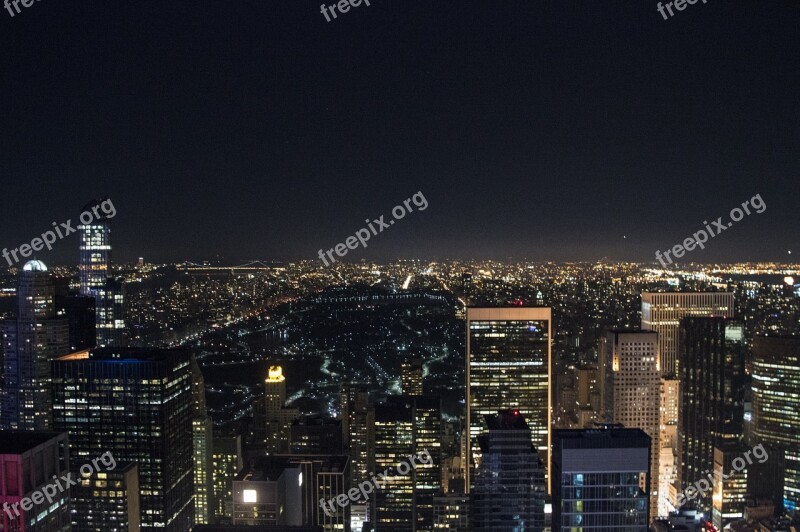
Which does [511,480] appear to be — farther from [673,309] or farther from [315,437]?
[673,309]

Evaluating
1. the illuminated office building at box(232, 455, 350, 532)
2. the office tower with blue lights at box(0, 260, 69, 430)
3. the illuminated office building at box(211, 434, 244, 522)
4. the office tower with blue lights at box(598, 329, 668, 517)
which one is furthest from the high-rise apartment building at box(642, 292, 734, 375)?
the office tower with blue lights at box(0, 260, 69, 430)

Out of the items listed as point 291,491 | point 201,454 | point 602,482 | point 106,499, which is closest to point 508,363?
point 291,491

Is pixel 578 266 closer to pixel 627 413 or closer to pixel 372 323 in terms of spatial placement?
pixel 627 413

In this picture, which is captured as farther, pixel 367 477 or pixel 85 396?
pixel 367 477

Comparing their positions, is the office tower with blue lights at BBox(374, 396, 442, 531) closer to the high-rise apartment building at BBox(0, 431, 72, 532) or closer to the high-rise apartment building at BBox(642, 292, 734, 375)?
the high-rise apartment building at BBox(642, 292, 734, 375)

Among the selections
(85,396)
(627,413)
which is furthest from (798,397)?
(85,396)

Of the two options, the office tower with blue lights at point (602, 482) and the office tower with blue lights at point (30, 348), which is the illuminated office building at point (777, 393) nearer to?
the office tower with blue lights at point (602, 482)
